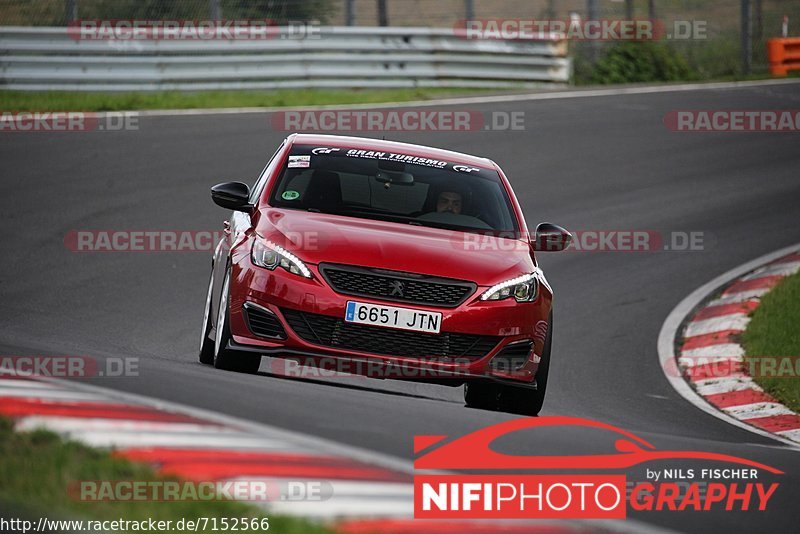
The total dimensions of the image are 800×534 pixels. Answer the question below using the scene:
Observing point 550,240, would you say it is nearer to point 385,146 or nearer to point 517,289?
point 517,289

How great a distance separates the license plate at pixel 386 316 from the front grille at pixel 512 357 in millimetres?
500

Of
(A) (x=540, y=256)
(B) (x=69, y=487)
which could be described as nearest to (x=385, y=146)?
(A) (x=540, y=256)

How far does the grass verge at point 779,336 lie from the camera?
989 cm

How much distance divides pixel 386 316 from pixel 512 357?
0.83 metres

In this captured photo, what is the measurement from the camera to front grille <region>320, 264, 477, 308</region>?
23.6ft

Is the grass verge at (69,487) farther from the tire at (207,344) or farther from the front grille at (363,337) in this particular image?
the tire at (207,344)

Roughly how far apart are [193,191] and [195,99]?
17.1 ft

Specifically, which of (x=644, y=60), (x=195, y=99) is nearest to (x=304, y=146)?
(x=195, y=99)

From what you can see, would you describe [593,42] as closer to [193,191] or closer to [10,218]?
[193,191]

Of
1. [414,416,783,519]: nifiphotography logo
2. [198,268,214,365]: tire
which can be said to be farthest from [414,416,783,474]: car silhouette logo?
[198,268,214,365]: tire

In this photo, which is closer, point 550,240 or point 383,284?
point 383,284

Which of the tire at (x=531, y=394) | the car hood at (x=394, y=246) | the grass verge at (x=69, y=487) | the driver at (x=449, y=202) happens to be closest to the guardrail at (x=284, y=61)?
the driver at (x=449, y=202)

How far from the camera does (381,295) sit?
283 inches

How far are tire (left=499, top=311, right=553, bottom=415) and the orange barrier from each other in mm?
19990
